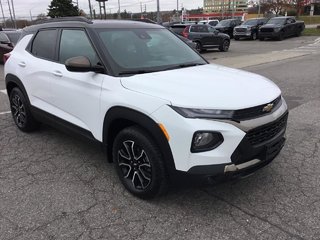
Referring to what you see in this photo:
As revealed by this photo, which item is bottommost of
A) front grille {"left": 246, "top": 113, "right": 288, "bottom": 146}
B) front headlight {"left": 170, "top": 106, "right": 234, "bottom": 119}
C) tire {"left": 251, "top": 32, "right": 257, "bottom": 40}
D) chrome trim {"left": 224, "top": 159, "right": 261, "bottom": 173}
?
tire {"left": 251, "top": 32, "right": 257, "bottom": 40}

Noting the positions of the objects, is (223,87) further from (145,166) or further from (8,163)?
(8,163)

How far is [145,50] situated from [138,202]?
1.71 metres

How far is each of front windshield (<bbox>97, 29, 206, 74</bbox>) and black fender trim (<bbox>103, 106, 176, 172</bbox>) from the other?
47cm

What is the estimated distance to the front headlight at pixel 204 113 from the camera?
286cm

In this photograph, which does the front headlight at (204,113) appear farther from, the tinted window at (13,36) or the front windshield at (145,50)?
the tinted window at (13,36)

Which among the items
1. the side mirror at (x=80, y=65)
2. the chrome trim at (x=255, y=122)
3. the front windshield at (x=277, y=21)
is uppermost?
the side mirror at (x=80, y=65)

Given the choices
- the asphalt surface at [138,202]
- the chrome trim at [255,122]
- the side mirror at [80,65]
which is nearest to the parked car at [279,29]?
the asphalt surface at [138,202]

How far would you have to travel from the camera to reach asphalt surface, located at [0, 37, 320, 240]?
3.00 meters

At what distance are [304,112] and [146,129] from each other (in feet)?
14.6

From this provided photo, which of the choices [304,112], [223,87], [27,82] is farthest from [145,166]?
[304,112]

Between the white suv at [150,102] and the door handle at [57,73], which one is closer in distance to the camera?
the white suv at [150,102]

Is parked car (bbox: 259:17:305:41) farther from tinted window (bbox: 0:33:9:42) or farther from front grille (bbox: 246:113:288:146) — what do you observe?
front grille (bbox: 246:113:288:146)

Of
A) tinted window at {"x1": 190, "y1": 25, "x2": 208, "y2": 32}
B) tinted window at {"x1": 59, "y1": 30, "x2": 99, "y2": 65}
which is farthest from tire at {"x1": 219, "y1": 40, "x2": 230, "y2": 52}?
tinted window at {"x1": 59, "y1": 30, "x2": 99, "y2": 65}

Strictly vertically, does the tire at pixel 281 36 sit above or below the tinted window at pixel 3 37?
below
